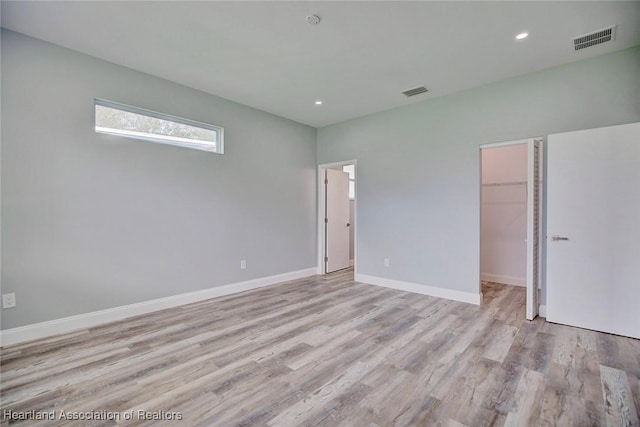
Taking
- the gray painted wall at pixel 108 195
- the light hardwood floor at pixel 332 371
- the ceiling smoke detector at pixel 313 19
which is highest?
the ceiling smoke detector at pixel 313 19

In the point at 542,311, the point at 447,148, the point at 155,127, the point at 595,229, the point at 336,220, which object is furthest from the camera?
the point at 336,220

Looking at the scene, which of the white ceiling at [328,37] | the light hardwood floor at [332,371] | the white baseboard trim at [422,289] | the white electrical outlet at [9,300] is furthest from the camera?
the white baseboard trim at [422,289]

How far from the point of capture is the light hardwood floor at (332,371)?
1.73 metres

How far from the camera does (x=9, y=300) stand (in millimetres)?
2584

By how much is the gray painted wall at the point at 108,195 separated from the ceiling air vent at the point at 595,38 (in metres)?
3.96

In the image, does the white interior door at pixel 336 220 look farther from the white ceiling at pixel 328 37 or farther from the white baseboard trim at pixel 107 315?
the white ceiling at pixel 328 37

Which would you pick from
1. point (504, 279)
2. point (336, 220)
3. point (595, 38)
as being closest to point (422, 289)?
point (504, 279)

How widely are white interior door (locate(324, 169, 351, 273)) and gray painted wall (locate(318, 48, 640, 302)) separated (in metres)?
0.58

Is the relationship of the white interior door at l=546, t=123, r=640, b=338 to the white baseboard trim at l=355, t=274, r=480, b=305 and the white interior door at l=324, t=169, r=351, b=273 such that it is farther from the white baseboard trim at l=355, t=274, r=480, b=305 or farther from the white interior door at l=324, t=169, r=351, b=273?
the white interior door at l=324, t=169, r=351, b=273

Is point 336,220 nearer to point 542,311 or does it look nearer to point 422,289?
point 422,289

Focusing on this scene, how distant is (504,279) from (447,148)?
8.33 ft

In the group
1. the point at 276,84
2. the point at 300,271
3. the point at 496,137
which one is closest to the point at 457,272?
the point at 496,137

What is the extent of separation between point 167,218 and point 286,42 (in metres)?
2.49

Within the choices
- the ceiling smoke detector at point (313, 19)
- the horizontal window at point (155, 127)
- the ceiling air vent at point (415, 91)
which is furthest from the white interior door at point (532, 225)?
the horizontal window at point (155, 127)
